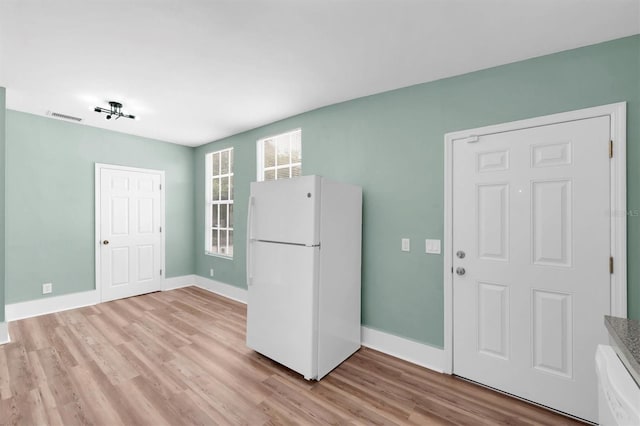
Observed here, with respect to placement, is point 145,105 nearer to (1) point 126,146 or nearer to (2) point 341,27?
(1) point 126,146

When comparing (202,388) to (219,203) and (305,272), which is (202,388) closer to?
(305,272)

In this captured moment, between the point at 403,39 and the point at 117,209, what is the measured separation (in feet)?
15.0

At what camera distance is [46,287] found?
365cm

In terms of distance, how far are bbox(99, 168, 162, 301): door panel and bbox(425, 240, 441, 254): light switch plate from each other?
4.39 m

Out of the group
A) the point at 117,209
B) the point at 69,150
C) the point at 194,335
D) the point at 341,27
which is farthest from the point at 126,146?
the point at 341,27

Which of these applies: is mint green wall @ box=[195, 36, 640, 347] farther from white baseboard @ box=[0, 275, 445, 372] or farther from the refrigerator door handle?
the refrigerator door handle

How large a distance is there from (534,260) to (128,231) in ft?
17.2

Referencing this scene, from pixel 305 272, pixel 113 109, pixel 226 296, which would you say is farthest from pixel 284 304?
pixel 113 109

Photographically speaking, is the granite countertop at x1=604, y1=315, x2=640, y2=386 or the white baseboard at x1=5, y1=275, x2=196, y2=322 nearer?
the granite countertop at x1=604, y1=315, x2=640, y2=386

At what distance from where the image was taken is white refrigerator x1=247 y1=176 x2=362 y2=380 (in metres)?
2.26

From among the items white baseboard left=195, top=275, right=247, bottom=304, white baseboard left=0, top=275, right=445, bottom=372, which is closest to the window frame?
white baseboard left=195, top=275, right=247, bottom=304

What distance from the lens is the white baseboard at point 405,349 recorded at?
8.00 feet

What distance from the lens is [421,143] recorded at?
2.57m

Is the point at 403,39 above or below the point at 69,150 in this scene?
above
